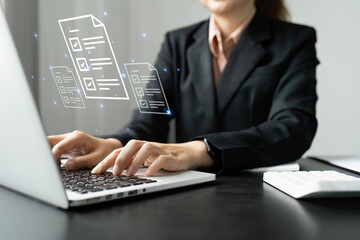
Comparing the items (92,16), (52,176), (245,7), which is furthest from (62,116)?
(245,7)

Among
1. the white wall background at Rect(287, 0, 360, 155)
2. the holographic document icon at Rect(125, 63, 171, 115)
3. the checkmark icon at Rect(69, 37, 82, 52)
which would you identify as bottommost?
the white wall background at Rect(287, 0, 360, 155)

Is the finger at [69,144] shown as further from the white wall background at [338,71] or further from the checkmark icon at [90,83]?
the white wall background at [338,71]

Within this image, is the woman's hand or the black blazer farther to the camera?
the black blazer

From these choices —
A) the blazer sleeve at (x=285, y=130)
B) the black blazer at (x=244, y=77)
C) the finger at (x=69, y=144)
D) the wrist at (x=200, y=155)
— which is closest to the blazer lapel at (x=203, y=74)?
the black blazer at (x=244, y=77)

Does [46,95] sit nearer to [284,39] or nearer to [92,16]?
[92,16]

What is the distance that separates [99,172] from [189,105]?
0.87 meters

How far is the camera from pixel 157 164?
0.64 meters

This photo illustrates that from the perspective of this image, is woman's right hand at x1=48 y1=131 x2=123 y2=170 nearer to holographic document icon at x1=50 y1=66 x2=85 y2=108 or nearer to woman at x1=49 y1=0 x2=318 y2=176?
holographic document icon at x1=50 y1=66 x2=85 y2=108

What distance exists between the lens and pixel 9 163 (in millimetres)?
519

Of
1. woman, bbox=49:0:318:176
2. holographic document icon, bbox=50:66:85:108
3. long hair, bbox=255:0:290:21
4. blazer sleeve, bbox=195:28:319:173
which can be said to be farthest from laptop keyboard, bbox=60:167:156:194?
long hair, bbox=255:0:290:21

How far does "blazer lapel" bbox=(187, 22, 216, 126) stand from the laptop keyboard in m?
0.81

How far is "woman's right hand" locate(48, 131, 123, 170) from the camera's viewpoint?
69cm

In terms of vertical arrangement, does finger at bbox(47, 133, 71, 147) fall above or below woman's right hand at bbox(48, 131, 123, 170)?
above

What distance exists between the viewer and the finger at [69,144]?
686 mm
